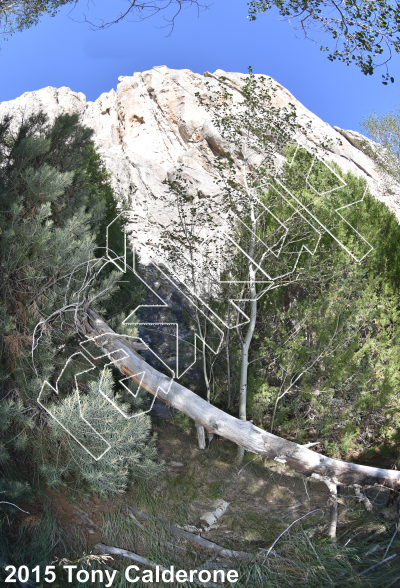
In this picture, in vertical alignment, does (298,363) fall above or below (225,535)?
above

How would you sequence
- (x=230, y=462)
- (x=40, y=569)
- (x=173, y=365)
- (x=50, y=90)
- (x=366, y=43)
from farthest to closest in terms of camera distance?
(x=50, y=90)
(x=173, y=365)
(x=230, y=462)
(x=366, y=43)
(x=40, y=569)

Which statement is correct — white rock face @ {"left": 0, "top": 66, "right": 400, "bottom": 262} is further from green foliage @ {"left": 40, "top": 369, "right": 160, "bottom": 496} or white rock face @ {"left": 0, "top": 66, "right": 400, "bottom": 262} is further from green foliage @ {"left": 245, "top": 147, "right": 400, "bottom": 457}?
green foliage @ {"left": 40, "top": 369, "right": 160, "bottom": 496}

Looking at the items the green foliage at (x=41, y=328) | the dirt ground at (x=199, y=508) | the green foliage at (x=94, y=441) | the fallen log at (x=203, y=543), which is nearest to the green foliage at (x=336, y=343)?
the dirt ground at (x=199, y=508)

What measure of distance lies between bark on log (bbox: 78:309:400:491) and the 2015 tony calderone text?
103cm

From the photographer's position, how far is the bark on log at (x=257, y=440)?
357cm

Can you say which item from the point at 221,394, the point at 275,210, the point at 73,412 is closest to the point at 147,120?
the point at 275,210

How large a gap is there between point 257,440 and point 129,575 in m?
1.59

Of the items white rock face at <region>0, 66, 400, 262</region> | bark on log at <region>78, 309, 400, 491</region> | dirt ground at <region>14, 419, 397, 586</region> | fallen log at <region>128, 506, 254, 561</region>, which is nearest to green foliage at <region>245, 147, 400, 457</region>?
dirt ground at <region>14, 419, 397, 586</region>

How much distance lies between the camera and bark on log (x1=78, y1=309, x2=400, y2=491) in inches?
141

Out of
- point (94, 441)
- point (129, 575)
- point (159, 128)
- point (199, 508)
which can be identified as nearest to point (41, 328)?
point (94, 441)

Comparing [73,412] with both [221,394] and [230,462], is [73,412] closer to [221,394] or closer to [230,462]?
[230,462]

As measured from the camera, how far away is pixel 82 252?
13.5 ft

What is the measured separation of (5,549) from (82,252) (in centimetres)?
274

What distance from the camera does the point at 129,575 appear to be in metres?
3.35
